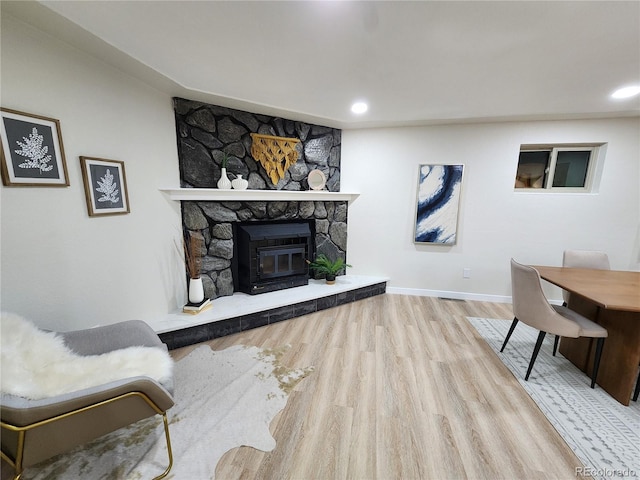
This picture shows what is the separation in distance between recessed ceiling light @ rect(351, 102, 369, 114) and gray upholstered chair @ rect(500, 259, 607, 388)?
198 cm

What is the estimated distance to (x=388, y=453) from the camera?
1.35 metres

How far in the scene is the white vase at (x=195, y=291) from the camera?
2473 mm

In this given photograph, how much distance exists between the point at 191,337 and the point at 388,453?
6.05 feet

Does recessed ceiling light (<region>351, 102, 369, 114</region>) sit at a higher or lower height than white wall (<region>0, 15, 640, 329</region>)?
higher

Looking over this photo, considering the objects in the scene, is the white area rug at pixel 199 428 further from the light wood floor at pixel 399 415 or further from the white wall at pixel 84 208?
the white wall at pixel 84 208

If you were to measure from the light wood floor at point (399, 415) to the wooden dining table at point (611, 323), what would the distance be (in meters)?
0.61

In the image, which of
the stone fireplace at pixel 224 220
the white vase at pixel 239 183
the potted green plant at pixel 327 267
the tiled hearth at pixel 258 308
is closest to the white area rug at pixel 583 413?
the tiled hearth at pixel 258 308

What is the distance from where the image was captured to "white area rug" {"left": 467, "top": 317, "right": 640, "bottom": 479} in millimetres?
1333

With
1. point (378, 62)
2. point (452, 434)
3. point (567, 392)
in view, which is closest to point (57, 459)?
point (452, 434)

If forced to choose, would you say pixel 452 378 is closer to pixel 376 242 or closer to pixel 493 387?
pixel 493 387

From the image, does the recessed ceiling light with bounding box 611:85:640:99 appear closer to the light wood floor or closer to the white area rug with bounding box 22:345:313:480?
the light wood floor

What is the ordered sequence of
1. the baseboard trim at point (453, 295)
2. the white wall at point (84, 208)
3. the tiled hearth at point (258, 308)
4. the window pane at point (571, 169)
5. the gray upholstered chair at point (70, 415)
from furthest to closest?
the baseboard trim at point (453, 295)
the window pane at point (571, 169)
the tiled hearth at point (258, 308)
the white wall at point (84, 208)
the gray upholstered chair at point (70, 415)

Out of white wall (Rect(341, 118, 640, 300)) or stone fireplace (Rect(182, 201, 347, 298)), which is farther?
white wall (Rect(341, 118, 640, 300))

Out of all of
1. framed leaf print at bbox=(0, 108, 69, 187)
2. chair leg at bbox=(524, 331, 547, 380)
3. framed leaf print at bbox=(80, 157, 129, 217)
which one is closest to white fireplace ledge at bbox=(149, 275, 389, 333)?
framed leaf print at bbox=(80, 157, 129, 217)
